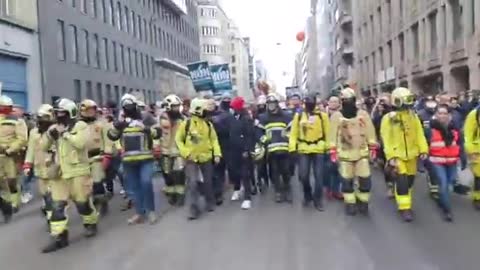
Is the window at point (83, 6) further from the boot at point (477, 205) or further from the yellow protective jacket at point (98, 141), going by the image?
the boot at point (477, 205)

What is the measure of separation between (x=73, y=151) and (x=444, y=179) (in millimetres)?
5304

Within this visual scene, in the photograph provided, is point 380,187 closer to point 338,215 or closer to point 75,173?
point 338,215

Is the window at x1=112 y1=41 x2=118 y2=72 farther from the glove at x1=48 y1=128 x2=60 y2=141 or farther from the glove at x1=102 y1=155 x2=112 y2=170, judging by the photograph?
the glove at x1=48 y1=128 x2=60 y2=141

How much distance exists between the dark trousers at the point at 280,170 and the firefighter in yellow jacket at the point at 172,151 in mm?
1601

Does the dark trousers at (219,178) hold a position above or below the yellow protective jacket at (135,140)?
below

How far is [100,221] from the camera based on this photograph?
35.5 ft

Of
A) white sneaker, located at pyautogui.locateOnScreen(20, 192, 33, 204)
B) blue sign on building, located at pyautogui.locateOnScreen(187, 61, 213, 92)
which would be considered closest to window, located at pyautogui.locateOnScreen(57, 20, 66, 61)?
blue sign on building, located at pyautogui.locateOnScreen(187, 61, 213, 92)

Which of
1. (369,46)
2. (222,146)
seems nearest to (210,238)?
(222,146)

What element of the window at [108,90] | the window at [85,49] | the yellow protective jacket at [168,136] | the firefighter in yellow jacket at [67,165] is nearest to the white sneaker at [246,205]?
the yellow protective jacket at [168,136]

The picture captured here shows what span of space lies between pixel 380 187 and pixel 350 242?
5424mm

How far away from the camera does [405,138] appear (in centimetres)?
979

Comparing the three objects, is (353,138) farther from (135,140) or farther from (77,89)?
(77,89)

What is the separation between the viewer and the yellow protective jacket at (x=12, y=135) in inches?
456

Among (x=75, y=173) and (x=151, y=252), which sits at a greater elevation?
(x=75, y=173)
